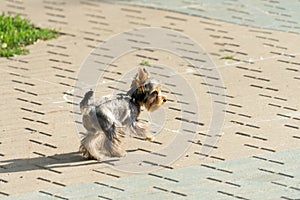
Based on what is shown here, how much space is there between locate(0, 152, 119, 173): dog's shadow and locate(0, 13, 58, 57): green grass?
365 centimetres

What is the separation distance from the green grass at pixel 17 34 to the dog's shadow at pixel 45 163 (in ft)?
12.0

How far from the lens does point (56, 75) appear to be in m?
13.1

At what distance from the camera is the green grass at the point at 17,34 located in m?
14.0

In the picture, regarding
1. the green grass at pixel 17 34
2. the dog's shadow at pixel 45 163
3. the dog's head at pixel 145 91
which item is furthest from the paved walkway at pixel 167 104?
the dog's head at pixel 145 91

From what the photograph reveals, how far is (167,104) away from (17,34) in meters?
3.30

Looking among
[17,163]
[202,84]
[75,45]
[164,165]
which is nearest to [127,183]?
[164,165]

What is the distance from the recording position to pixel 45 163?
10336mm

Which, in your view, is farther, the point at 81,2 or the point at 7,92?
the point at 81,2

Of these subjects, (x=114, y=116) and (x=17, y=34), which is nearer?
(x=114, y=116)

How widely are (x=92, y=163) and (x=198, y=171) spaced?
1100 mm

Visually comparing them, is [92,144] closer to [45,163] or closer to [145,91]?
[45,163]

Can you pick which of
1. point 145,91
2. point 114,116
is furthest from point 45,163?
point 145,91

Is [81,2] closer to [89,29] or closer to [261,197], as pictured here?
[89,29]

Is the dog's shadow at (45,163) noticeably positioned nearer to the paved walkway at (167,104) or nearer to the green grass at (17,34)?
the paved walkway at (167,104)
